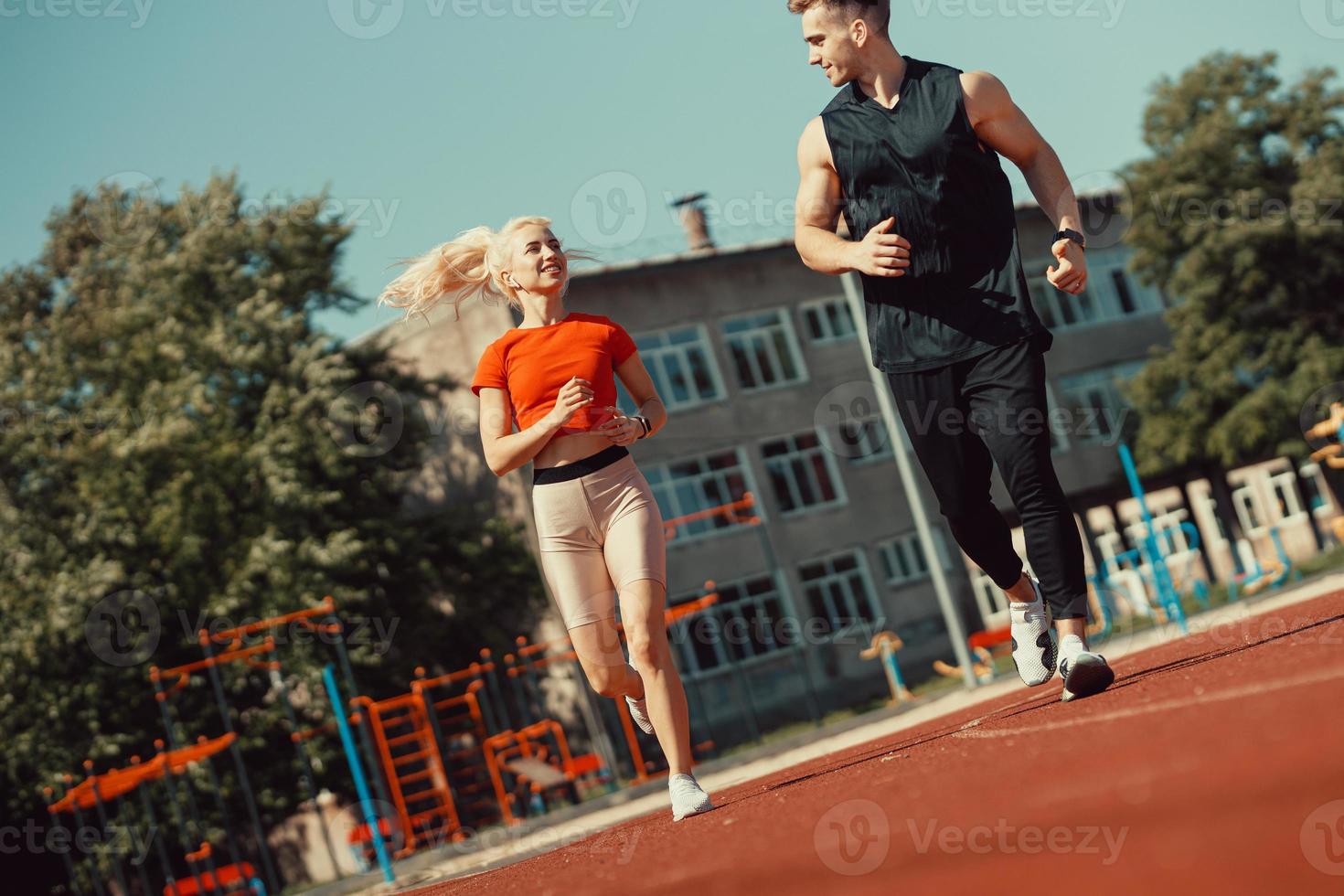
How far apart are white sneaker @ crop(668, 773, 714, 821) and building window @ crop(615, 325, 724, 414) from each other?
32120 millimetres

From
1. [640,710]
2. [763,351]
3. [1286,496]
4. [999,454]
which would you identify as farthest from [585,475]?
[1286,496]

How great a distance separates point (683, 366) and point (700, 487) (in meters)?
2.97

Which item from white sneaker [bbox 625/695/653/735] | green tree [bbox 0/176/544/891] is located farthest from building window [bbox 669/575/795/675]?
white sneaker [bbox 625/695/653/735]

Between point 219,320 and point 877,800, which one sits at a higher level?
point 219,320

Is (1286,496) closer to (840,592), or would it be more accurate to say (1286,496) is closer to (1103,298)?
(1103,298)

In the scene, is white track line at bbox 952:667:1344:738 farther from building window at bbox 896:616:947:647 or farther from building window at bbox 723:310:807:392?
building window at bbox 723:310:807:392

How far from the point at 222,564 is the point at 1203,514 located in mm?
26981

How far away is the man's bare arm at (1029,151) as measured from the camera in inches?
200

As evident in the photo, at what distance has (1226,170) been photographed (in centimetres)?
4306

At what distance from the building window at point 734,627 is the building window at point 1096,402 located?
40.0 ft

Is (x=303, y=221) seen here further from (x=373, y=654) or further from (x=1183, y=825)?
(x=1183, y=825)

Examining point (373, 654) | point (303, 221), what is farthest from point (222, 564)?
point (303, 221)

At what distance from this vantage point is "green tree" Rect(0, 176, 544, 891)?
1275 inches

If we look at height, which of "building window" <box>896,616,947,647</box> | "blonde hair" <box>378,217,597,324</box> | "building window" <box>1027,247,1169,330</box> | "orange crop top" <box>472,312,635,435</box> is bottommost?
"building window" <box>896,616,947,647</box>
